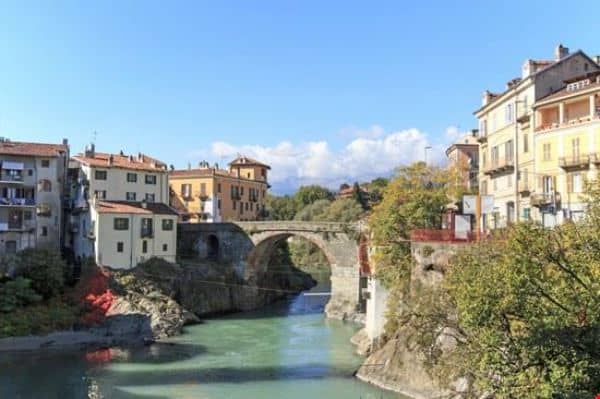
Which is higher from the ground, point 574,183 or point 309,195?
point 309,195

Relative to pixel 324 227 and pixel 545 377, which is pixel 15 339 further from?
pixel 545 377

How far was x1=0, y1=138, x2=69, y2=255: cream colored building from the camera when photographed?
56.8 m

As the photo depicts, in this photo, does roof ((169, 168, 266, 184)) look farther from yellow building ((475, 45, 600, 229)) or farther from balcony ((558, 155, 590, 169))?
balcony ((558, 155, 590, 169))

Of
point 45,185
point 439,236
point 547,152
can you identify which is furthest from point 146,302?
point 547,152

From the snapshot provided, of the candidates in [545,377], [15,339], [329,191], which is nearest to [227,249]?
[15,339]

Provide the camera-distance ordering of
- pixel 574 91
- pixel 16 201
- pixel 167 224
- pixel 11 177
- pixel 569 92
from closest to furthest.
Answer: pixel 574 91, pixel 569 92, pixel 16 201, pixel 11 177, pixel 167 224

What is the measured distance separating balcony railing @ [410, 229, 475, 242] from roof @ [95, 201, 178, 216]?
30098 mm

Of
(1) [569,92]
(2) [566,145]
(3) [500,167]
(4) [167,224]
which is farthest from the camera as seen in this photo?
(4) [167,224]

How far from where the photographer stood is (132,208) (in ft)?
198

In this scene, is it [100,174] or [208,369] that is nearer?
[208,369]

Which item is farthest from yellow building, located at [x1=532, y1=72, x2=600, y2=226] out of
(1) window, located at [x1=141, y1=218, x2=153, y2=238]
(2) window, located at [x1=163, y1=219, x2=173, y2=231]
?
(2) window, located at [x1=163, y1=219, x2=173, y2=231]

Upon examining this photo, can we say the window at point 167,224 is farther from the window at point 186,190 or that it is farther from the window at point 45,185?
the window at point 186,190

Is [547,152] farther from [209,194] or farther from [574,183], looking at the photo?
[209,194]

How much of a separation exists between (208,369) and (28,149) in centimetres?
3156
